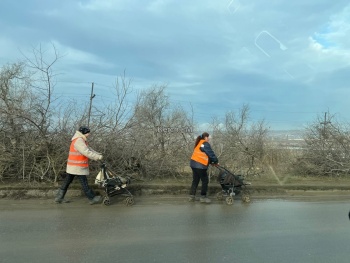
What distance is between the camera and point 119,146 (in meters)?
11.5

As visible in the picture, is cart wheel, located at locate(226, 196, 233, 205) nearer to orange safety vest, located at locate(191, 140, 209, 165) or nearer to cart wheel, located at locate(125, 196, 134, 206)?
orange safety vest, located at locate(191, 140, 209, 165)

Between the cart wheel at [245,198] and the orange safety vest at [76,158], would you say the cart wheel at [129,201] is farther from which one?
the cart wheel at [245,198]

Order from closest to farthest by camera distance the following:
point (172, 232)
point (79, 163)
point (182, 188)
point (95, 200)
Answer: point (172, 232) → point (79, 163) → point (95, 200) → point (182, 188)

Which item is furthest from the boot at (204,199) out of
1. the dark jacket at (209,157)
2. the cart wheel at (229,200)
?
the dark jacket at (209,157)

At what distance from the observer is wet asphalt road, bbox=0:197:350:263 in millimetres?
5742

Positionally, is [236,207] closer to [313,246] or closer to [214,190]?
[214,190]

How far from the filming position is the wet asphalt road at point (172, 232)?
574 centimetres

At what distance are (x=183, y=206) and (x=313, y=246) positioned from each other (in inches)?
152

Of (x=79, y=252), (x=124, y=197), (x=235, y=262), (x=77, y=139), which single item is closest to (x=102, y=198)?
(x=124, y=197)

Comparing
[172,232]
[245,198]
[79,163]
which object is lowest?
[172,232]

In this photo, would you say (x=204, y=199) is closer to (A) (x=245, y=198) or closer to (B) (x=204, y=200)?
(B) (x=204, y=200)

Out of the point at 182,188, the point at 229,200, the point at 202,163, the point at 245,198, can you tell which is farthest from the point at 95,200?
the point at 245,198

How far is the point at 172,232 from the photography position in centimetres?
709

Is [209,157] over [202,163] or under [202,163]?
over
